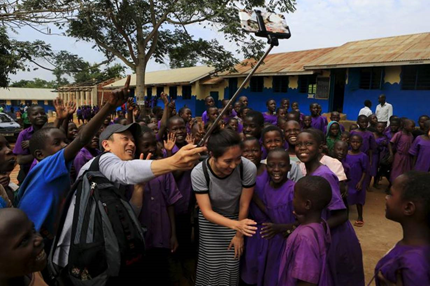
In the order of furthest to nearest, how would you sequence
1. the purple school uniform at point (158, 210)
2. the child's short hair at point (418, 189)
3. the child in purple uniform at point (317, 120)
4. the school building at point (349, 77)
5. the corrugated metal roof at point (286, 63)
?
the corrugated metal roof at point (286, 63)
the school building at point (349, 77)
the child in purple uniform at point (317, 120)
the purple school uniform at point (158, 210)
the child's short hair at point (418, 189)

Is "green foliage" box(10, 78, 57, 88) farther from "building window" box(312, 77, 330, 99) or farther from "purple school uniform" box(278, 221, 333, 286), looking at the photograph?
"purple school uniform" box(278, 221, 333, 286)

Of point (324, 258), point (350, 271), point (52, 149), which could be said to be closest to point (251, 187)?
point (324, 258)

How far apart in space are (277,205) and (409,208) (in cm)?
99

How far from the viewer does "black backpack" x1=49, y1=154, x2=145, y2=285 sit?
1668 millimetres

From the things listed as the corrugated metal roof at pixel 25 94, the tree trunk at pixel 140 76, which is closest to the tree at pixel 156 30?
the tree trunk at pixel 140 76

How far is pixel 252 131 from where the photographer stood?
13.3 feet

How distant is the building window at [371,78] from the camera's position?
11.7 m

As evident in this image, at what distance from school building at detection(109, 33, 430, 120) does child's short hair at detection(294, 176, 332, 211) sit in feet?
31.2

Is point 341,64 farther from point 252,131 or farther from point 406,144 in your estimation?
point 252,131

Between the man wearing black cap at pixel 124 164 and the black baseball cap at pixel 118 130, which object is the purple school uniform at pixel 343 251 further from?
the black baseball cap at pixel 118 130

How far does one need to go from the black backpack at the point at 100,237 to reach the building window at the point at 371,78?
12.1 m

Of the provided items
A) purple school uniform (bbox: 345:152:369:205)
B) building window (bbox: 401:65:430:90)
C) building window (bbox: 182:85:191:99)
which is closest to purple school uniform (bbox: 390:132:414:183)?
purple school uniform (bbox: 345:152:369:205)

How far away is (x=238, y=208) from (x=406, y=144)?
475cm

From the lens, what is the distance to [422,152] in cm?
516
